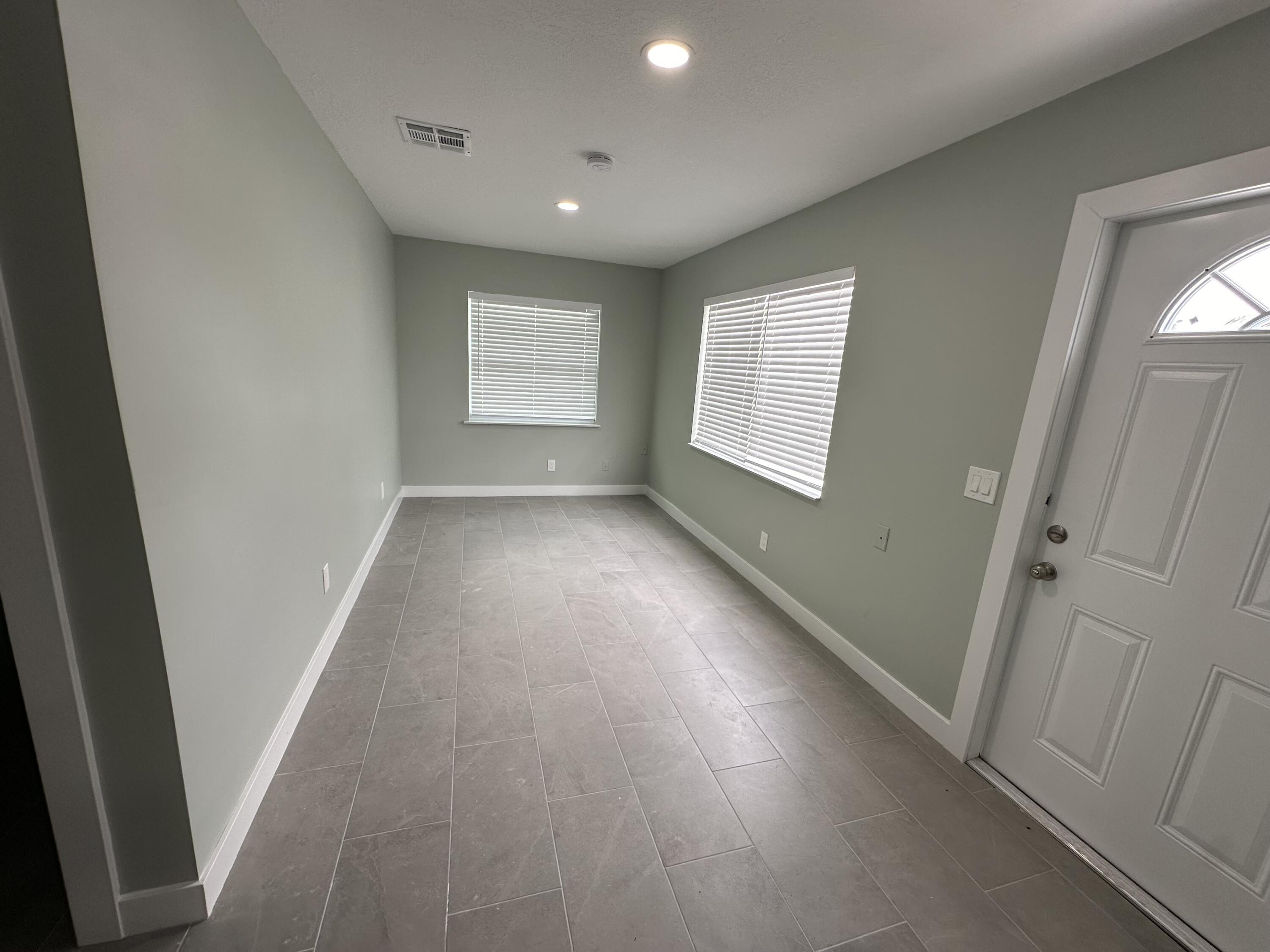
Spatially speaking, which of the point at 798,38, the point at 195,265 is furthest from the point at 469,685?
the point at 798,38

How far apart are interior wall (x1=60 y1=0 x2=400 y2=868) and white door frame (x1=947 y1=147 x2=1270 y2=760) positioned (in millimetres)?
2515

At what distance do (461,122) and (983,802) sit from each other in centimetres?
340

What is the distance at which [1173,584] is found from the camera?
1450 mm

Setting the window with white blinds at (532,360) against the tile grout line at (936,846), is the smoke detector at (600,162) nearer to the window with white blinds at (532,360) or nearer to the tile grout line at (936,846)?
the window with white blinds at (532,360)

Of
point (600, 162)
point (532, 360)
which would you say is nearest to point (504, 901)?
point (600, 162)

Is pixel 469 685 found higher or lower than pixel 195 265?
lower

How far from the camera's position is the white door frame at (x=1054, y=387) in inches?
52.7

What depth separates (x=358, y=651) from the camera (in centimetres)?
247

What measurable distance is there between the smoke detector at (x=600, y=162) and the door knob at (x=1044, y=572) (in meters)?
2.50

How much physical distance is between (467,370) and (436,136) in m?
2.77

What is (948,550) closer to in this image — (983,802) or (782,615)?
(983,802)

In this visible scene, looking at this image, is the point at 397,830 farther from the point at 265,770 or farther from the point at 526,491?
the point at 526,491

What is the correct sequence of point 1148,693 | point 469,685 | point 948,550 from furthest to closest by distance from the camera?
point 469,685
point 948,550
point 1148,693

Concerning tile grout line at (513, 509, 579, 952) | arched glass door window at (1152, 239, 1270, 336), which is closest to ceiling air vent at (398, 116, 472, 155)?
tile grout line at (513, 509, 579, 952)
